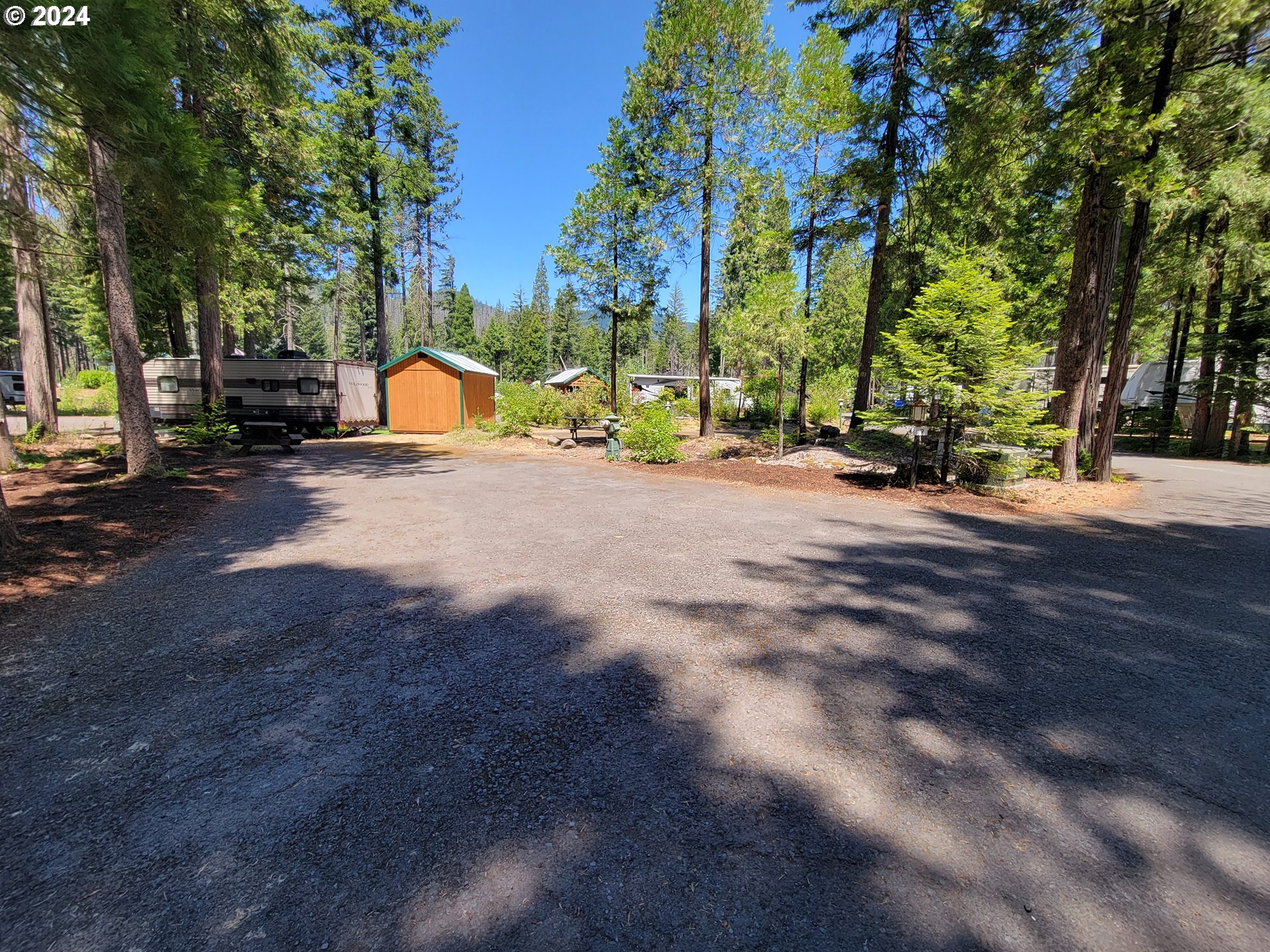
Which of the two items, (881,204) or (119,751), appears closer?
(119,751)

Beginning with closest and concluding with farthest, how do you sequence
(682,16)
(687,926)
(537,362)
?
(687,926)
(682,16)
(537,362)

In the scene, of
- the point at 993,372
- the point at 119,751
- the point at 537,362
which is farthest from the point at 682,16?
the point at 537,362

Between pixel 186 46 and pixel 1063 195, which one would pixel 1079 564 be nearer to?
pixel 186 46

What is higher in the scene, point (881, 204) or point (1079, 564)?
point (881, 204)

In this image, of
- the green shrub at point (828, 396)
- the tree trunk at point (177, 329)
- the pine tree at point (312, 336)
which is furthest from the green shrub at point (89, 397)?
the pine tree at point (312, 336)

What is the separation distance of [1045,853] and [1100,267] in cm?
1130

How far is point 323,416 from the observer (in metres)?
16.8

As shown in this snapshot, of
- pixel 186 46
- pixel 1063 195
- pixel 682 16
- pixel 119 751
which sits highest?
pixel 682 16

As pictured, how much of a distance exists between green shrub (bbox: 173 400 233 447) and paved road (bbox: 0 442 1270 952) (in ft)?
32.6

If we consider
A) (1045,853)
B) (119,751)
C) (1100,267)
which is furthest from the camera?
(1100,267)

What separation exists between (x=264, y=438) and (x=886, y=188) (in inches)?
708

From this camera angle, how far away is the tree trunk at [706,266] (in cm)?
1461

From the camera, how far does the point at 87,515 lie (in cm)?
582

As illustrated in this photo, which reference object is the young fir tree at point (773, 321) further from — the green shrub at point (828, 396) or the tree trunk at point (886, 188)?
the green shrub at point (828, 396)
